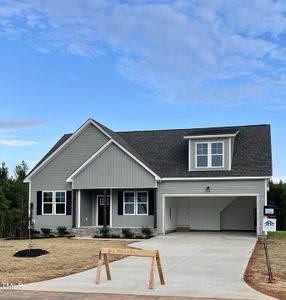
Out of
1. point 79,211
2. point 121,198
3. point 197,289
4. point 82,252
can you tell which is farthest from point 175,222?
point 197,289

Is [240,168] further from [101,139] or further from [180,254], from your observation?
[180,254]

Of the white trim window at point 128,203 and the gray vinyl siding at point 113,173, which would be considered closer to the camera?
the gray vinyl siding at point 113,173

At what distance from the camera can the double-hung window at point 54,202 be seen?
30086 millimetres

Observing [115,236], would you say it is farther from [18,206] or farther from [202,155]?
[18,206]

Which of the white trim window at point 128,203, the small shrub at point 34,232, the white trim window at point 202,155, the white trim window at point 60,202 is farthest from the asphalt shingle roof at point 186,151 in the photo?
the small shrub at point 34,232

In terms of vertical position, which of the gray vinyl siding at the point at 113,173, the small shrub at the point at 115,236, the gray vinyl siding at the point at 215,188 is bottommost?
the small shrub at the point at 115,236

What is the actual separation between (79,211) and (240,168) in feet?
31.4

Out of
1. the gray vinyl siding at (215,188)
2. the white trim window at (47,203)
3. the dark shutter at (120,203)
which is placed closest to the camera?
the gray vinyl siding at (215,188)

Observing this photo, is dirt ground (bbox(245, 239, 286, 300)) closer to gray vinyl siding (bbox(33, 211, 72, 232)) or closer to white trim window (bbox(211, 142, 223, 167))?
white trim window (bbox(211, 142, 223, 167))

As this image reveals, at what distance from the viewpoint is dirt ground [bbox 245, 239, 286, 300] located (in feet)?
35.4

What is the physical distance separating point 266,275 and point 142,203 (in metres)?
16.3

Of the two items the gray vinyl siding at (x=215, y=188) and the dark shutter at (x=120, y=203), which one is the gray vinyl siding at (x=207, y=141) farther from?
the dark shutter at (x=120, y=203)

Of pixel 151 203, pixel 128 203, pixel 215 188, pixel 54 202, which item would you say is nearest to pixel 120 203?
pixel 128 203

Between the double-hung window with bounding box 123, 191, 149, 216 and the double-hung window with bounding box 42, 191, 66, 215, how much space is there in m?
3.82
